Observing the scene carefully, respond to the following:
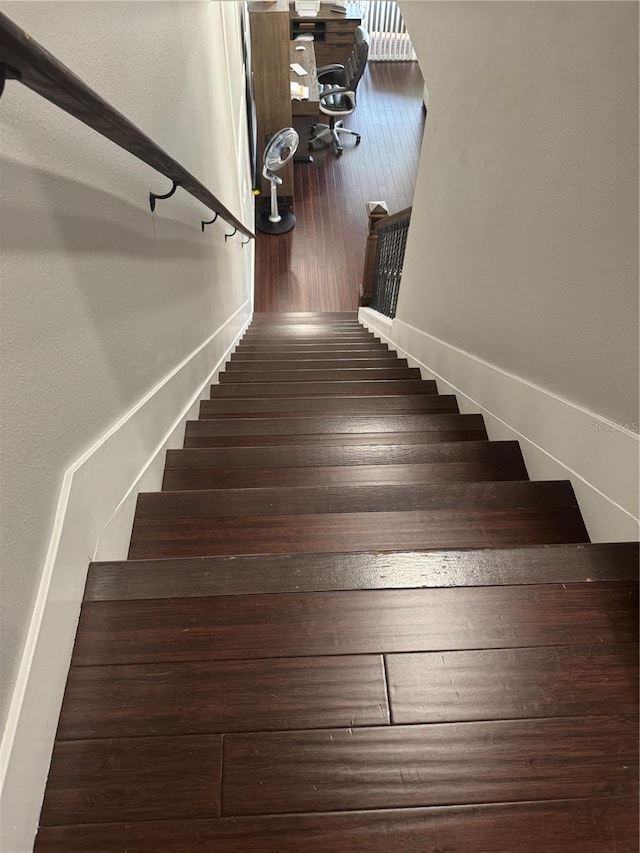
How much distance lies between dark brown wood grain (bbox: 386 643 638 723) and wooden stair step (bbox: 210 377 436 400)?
5.11 feet

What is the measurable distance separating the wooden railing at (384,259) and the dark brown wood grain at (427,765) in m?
3.03

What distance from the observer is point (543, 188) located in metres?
1.39

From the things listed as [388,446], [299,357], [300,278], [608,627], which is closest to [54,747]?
[608,627]

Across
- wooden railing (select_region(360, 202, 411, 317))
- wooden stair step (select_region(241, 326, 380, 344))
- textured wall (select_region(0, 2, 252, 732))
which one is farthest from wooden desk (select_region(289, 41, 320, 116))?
textured wall (select_region(0, 2, 252, 732))

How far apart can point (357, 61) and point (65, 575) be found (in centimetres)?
660

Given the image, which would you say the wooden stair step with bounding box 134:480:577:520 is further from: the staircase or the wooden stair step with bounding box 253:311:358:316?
the wooden stair step with bounding box 253:311:358:316

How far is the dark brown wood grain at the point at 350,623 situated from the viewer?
854 millimetres

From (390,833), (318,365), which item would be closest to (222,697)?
(390,833)

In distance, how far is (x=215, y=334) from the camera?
2561mm

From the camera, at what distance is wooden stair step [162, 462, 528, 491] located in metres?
1.44

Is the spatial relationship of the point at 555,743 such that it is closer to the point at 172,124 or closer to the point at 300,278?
the point at 172,124

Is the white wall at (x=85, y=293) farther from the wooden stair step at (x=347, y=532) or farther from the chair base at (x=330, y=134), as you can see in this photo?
the chair base at (x=330, y=134)

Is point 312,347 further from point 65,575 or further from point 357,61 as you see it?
point 357,61

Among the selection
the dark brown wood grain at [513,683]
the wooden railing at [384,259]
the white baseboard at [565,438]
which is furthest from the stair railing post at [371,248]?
the dark brown wood grain at [513,683]
